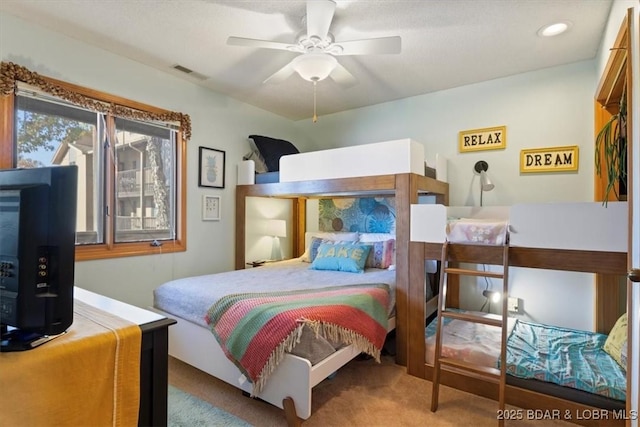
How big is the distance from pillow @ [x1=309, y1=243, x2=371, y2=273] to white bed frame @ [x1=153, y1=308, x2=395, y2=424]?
1.20m

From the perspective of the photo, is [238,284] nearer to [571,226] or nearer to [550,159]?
[571,226]

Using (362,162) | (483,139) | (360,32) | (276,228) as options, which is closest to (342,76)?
(360,32)

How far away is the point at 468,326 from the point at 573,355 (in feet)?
2.49

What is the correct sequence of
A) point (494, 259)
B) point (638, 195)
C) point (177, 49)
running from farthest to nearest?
point (177, 49)
point (494, 259)
point (638, 195)

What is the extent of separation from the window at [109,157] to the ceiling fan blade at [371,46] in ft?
6.43

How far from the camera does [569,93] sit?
9.54 ft

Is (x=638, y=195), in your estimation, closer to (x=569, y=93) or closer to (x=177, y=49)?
(x=569, y=93)

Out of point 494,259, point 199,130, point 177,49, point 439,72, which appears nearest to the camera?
point 494,259

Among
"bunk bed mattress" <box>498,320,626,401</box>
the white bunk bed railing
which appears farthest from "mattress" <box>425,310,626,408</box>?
the white bunk bed railing

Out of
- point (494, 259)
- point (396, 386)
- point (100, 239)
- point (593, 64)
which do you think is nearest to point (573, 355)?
point (494, 259)

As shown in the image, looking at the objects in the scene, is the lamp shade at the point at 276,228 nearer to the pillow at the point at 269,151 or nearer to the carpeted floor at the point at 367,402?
the pillow at the point at 269,151

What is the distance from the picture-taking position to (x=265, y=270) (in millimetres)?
3357

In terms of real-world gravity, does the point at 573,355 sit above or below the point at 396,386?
above

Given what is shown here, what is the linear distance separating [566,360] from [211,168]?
3641mm
